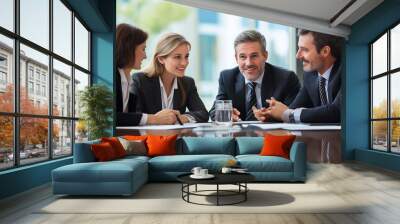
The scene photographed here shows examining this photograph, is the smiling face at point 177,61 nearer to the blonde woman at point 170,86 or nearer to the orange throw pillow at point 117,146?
the blonde woman at point 170,86

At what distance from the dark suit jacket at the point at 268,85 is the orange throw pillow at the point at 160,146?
2.75 m

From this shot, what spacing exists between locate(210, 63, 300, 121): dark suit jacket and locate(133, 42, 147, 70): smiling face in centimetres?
186

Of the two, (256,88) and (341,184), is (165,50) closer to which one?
(256,88)

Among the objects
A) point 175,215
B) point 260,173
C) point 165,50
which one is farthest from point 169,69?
point 175,215

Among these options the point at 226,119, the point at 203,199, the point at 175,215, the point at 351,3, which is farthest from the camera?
the point at 226,119

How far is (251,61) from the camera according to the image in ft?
31.2

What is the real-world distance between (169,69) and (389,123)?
497 cm

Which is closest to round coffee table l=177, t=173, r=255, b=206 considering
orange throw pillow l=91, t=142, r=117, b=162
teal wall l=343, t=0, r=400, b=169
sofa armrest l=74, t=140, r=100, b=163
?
orange throw pillow l=91, t=142, r=117, b=162

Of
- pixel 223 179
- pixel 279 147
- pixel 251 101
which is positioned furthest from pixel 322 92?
pixel 223 179

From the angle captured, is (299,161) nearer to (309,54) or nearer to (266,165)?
(266,165)

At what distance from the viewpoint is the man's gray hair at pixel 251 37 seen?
31.1 feet

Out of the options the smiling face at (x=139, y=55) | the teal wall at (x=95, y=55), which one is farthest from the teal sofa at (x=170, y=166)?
the smiling face at (x=139, y=55)

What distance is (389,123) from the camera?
868cm

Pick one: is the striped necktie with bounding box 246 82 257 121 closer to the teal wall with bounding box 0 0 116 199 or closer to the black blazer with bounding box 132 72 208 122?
the black blazer with bounding box 132 72 208 122
